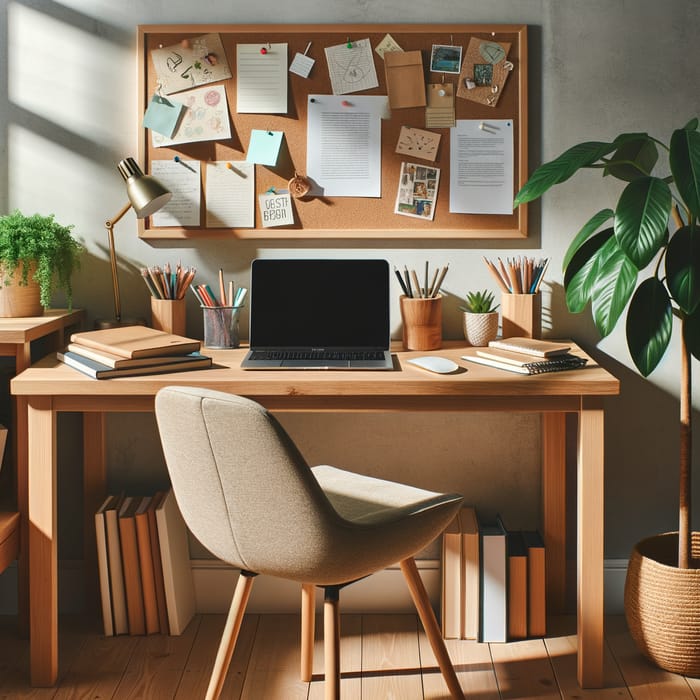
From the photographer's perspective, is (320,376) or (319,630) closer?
(320,376)

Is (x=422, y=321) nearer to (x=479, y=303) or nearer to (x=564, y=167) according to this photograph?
(x=479, y=303)

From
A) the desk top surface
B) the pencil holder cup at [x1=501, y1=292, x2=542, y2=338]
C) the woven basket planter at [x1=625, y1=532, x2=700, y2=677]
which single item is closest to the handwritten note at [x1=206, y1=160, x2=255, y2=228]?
the desk top surface

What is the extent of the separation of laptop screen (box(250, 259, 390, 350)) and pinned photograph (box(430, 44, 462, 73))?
0.62 meters

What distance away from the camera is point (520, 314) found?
2467 mm

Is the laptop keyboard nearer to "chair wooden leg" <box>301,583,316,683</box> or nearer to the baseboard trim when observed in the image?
"chair wooden leg" <box>301,583,316,683</box>

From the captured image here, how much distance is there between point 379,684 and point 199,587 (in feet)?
2.30

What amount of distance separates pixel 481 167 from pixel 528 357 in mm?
682

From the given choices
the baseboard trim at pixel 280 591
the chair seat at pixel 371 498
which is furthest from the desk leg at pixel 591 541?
the baseboard trim at pixel 280 591

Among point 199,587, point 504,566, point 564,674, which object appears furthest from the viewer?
point 199,587

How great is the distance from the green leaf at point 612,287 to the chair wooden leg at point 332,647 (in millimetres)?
897

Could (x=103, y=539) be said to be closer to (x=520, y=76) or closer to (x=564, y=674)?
(x=564, y=674)

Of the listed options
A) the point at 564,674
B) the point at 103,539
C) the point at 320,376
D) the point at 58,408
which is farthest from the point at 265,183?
the point at 564,674

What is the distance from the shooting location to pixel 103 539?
2.45m

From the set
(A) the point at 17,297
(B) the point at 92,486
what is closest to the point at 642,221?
(A) the point at 17,297
